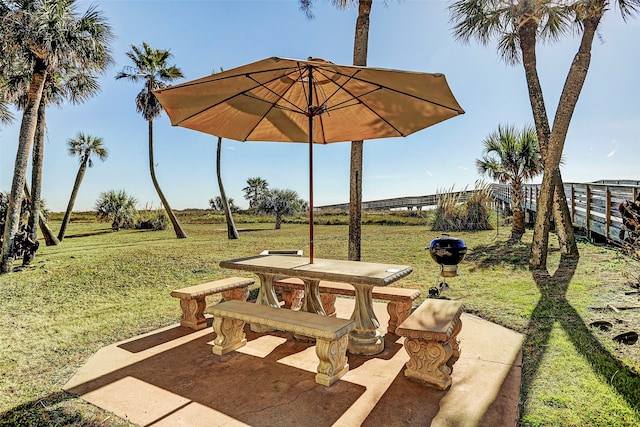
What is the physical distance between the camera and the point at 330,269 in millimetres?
3121

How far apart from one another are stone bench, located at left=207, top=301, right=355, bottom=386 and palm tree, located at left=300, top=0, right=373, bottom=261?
298 centimetres

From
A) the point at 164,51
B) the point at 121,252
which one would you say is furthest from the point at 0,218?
the point at 164,51

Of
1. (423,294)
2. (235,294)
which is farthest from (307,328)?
(423,294)

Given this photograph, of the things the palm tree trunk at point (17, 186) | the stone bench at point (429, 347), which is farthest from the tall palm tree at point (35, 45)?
the stone bench at point (429, 347)

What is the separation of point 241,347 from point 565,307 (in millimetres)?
4028

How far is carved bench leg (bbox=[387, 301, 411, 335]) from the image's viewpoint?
3643mm

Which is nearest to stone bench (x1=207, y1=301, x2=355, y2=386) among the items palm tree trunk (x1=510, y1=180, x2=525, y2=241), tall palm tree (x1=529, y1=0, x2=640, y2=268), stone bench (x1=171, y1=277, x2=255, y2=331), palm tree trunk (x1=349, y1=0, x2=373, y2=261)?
stone bench (x1=171, y1=277, x2=255, y2=331)

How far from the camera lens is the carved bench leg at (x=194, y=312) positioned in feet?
12.6

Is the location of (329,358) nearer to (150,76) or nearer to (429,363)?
(429,363)

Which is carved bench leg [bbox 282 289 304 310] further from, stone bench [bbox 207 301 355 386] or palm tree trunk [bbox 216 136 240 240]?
palm tree trunk [bbox 216 136 240 240]

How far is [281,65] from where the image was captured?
2650 mm

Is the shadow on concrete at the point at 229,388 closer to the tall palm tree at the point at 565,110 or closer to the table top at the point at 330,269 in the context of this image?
the table top at the point at 330,269

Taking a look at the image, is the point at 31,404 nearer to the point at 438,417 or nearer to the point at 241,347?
the point at 241,347

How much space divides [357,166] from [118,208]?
58.7 feet
